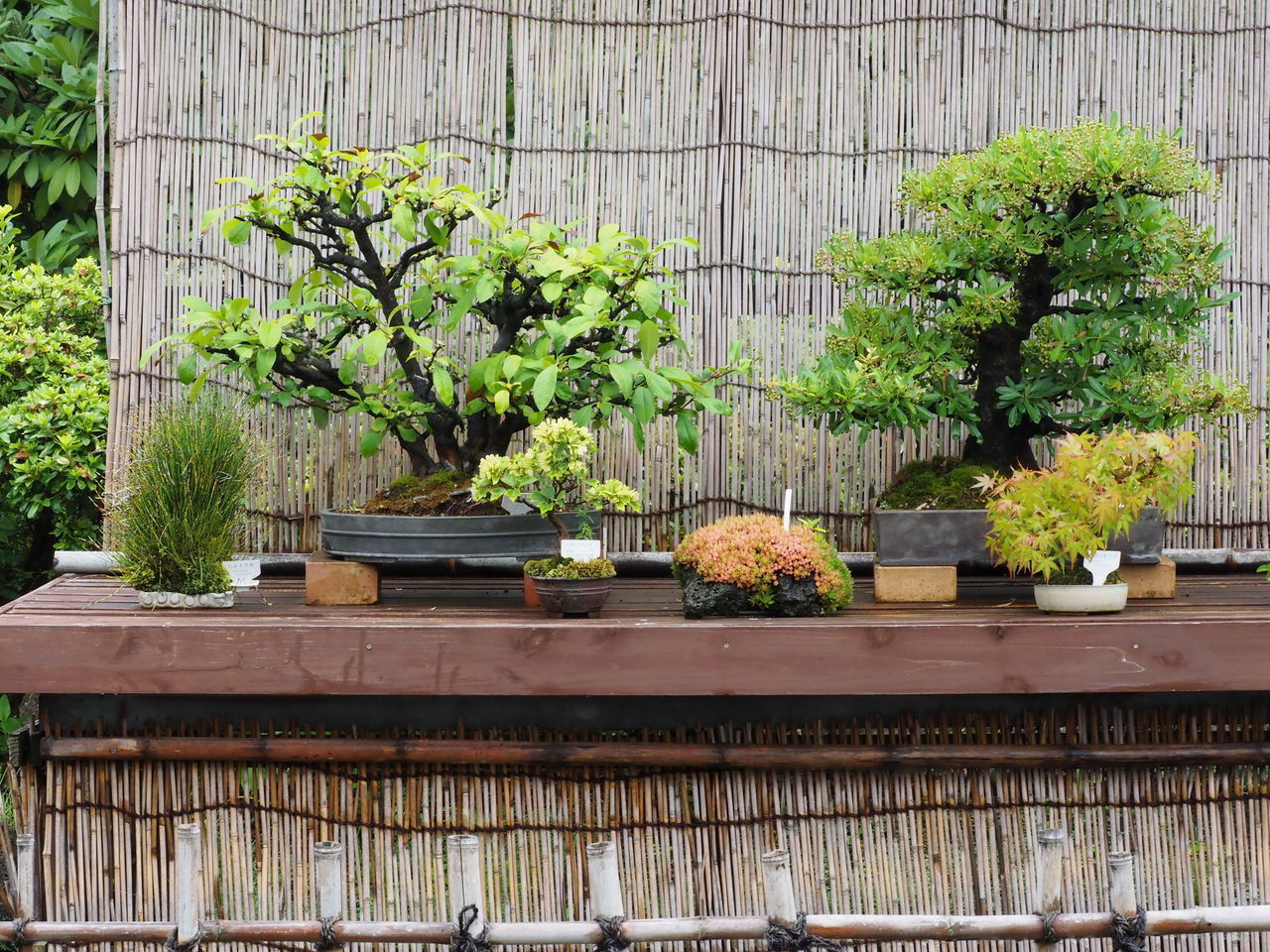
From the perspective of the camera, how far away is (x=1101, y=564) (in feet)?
7.75

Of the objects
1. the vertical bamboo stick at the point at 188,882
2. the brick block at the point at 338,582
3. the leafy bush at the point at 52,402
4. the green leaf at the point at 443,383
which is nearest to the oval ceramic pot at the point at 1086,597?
the green leaf at the point at 443,383

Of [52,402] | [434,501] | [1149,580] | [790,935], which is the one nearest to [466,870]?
[790,935]

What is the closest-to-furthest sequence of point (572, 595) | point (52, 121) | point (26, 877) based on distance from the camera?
point (26, 877) < point (572, 595) < point (52, 121)

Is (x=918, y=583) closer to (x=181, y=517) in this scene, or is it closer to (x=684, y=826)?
(x=684, y=826)

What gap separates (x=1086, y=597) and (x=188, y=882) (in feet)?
5.65

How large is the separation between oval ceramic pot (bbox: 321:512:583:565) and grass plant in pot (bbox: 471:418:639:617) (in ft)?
0.46

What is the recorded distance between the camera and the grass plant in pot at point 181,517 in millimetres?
2463

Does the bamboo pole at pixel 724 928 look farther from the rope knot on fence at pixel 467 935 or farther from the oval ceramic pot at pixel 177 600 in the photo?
the oval ceramic pot at pixel 177 600

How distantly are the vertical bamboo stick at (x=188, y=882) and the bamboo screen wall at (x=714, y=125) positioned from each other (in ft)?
3.76

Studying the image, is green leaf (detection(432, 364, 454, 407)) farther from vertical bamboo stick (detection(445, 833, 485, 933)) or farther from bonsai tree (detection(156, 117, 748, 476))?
vertical bamboo stick (detection(445, 833, 485, 933))

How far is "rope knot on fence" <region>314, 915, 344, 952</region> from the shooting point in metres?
2.06

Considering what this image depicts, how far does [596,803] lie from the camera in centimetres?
247

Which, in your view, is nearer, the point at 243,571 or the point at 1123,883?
the point at 1123,883

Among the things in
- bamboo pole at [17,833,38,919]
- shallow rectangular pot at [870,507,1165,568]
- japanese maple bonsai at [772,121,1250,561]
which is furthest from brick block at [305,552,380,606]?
shallow rectangular pot at [870,507,1165,568]
